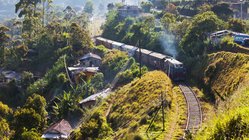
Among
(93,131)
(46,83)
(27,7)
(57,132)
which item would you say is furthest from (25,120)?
(27,7)

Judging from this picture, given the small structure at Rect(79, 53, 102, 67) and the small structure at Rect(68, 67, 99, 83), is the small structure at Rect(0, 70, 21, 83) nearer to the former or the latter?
the small structure at Rect(68, 67, 99, 83)

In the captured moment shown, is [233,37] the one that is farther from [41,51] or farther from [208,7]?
[41,51]

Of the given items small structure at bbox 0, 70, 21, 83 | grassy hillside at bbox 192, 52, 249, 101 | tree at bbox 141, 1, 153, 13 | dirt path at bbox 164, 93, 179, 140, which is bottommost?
small structure at bbox 0, 70, 21, 83

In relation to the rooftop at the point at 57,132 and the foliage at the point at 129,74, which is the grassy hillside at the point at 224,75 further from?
the rooftop at the point at 57,132

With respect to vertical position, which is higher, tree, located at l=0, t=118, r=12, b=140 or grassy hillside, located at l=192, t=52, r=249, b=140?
grassy hillside, located at l=192, t=52, r=249, b=140

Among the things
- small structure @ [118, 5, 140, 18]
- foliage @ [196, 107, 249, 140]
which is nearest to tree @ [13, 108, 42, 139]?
foliage @ [196, 107, 249, 140]

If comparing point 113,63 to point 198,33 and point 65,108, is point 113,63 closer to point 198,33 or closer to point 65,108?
point 65,108
